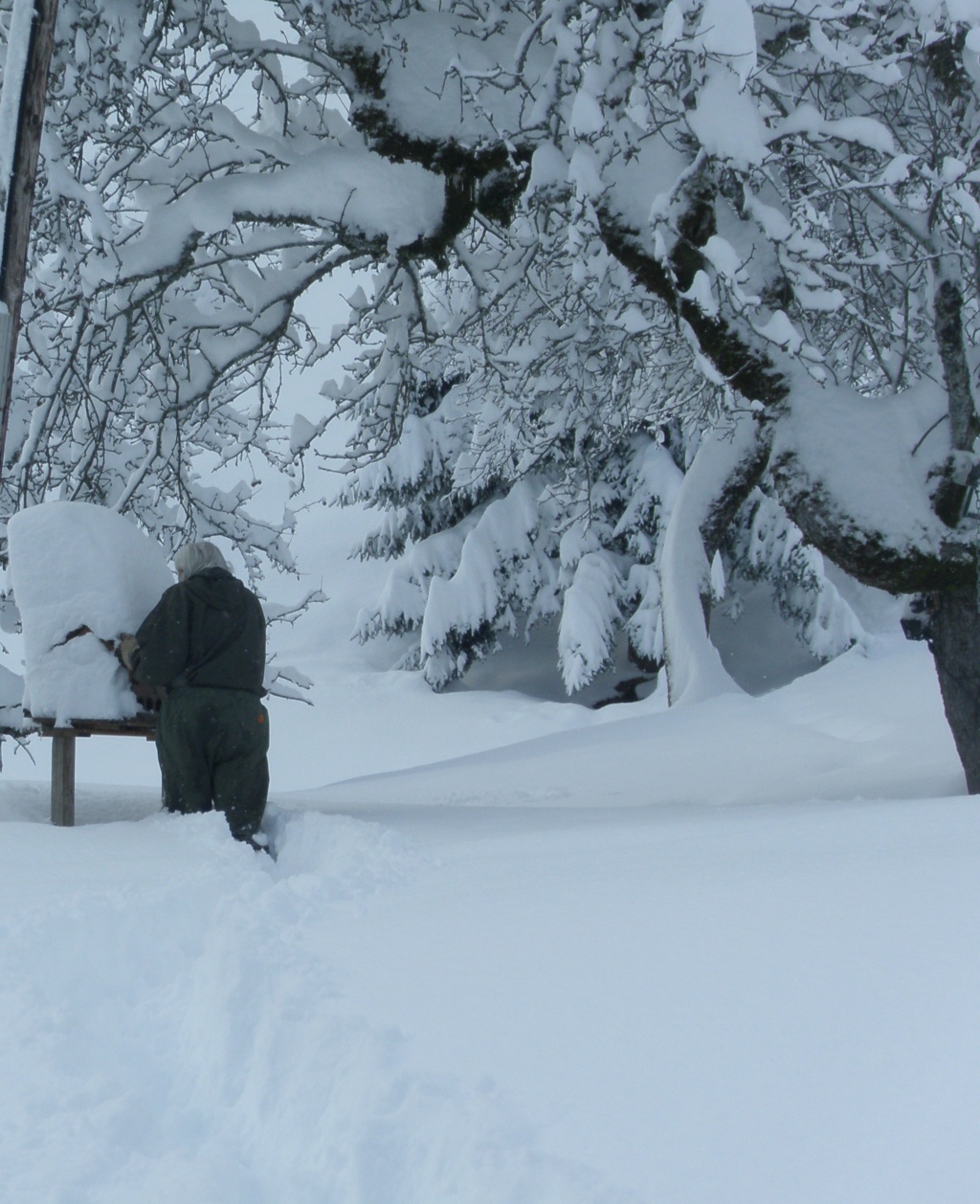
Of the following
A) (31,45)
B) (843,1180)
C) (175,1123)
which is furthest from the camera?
(31,45)

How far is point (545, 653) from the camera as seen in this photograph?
23094 millimetres

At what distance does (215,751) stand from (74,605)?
45.2 inches

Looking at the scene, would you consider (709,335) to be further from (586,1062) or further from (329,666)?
(329,666)

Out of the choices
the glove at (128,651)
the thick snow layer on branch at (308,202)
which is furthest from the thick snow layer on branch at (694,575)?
the glove at (128,651)

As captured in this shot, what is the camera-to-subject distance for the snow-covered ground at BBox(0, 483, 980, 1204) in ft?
5.64

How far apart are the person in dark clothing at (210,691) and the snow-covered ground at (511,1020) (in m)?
0.84

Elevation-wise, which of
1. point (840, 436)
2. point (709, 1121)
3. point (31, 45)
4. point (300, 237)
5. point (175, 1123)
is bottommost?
point (175, 1123)

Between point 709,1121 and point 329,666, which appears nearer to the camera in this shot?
point 709,1121

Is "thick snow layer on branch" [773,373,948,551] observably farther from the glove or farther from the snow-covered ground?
the glove

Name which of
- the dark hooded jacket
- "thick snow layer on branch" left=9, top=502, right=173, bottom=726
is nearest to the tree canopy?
"thick snow layer on branch" left=9, top=502, right=173, bottom=726

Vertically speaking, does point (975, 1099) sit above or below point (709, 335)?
below

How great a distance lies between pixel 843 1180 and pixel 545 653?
70.6 ft

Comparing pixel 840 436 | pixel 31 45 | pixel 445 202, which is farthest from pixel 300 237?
pixel 840 436

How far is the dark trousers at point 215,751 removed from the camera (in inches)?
199
